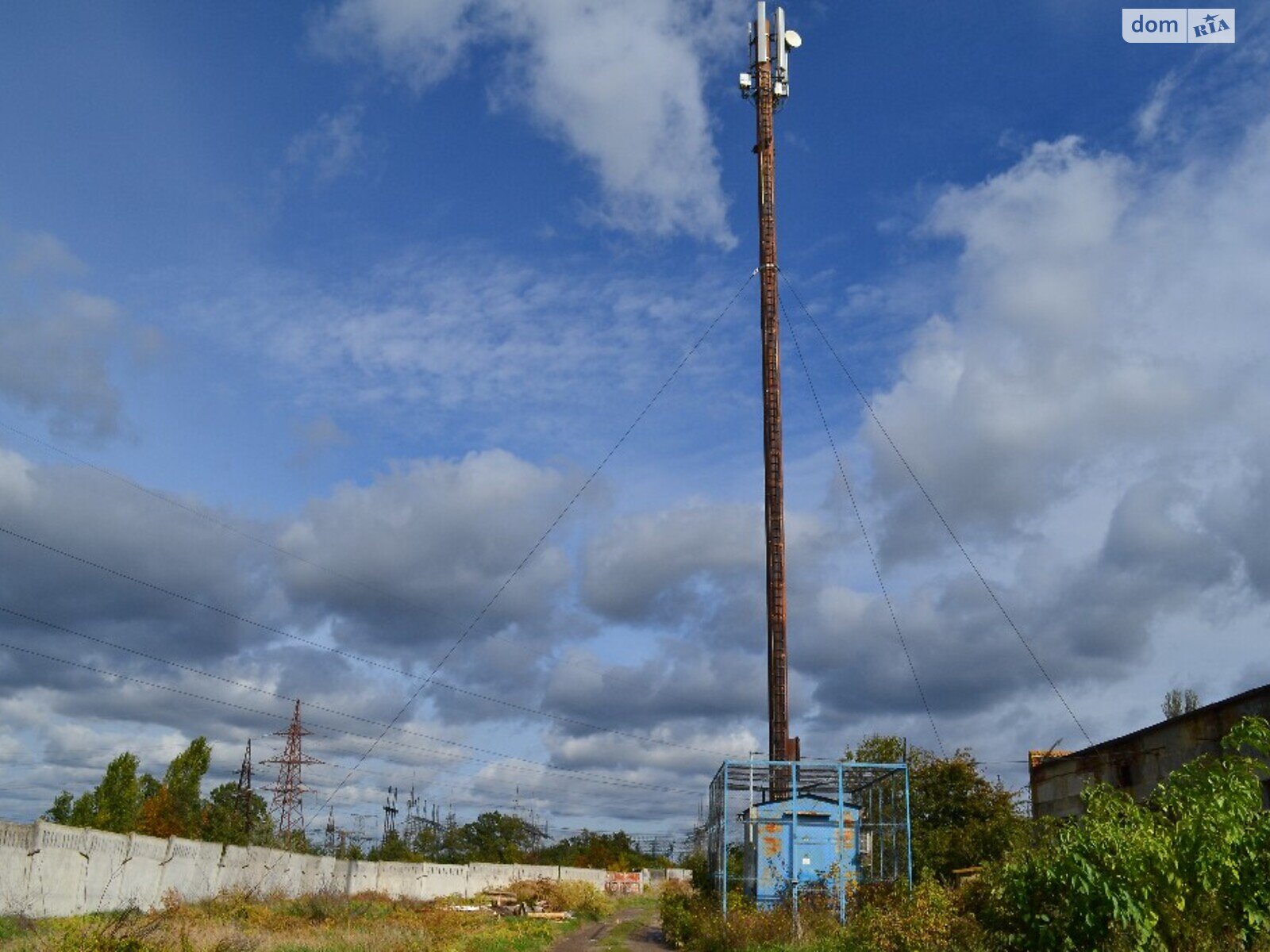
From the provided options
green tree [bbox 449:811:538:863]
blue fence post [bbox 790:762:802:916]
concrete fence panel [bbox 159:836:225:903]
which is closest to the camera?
blue fence post [bbox 790:762:802:916]

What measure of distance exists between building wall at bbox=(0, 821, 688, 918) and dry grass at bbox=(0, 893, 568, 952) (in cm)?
124

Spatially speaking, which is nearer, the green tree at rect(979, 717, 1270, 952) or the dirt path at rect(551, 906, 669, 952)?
the green tree at rect(979, 717, 1270, 952)

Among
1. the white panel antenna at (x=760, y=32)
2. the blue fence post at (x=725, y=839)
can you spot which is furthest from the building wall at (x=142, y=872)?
the white panel antenna at (x=760, y=32)

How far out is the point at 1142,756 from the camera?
21203 millimetres

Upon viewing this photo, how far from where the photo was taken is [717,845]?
2888 cm

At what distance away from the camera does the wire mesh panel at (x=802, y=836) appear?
80.6 ft

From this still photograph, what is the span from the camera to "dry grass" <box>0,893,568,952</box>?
1191 centimetres

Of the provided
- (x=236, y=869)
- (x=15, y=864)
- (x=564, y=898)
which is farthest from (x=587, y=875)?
(x=15, y=864)

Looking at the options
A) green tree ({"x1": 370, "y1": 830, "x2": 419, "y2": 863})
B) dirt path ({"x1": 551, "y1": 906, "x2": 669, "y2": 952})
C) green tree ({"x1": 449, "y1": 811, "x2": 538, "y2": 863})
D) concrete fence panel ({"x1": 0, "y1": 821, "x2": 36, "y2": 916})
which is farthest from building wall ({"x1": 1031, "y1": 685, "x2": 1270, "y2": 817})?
green tree ({"x1": 449, "y1": 811, "x2": 538, "y2": 863})

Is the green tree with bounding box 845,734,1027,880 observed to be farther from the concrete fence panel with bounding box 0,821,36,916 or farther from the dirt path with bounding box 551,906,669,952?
the concrete fence panel with bounding box 0,821,36,916

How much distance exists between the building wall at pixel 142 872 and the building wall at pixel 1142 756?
2182cm

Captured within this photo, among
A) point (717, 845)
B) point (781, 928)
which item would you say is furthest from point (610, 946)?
point (781, 928)

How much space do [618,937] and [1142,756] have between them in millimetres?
16890

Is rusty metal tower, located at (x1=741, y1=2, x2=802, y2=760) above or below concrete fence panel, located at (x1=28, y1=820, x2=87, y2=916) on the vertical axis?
above
